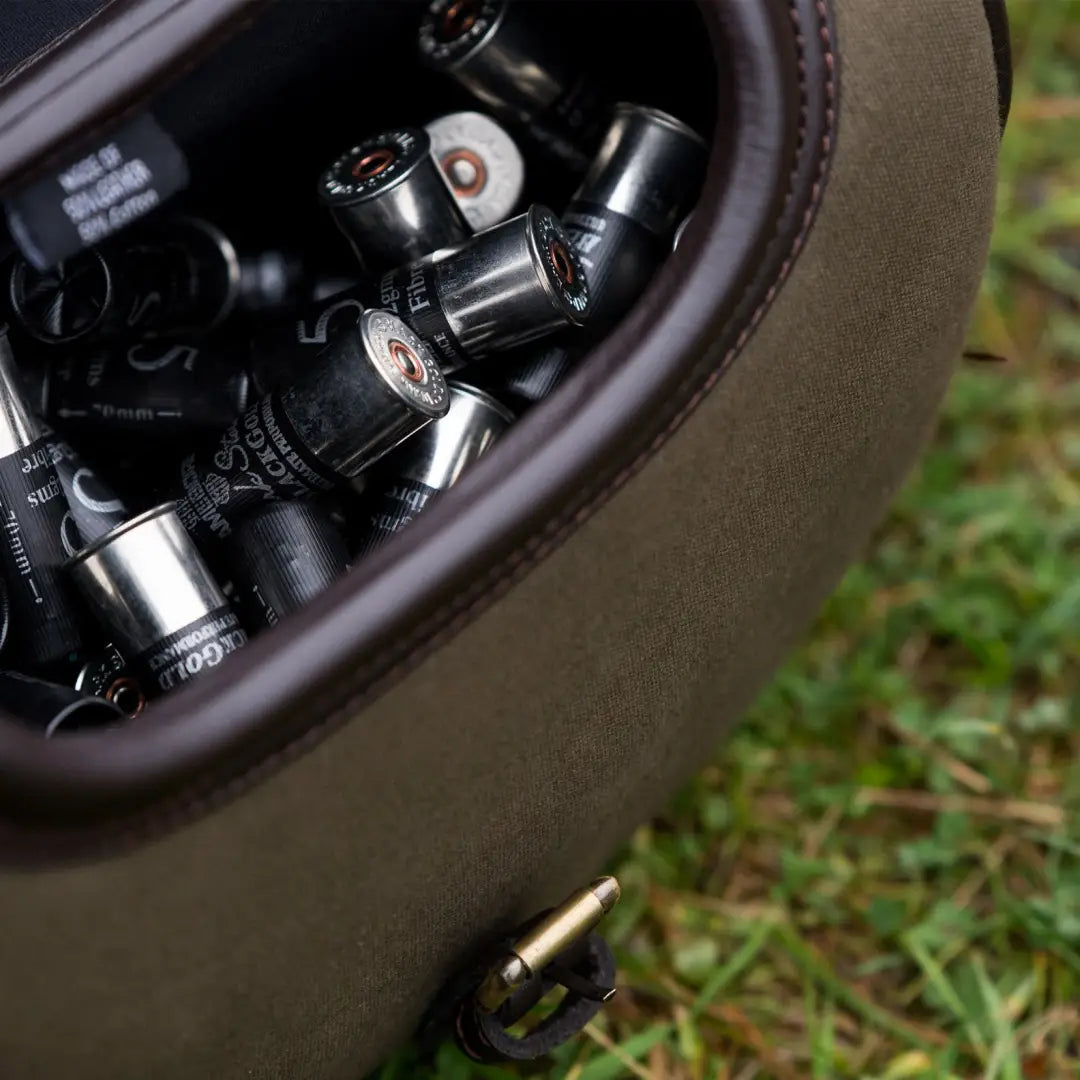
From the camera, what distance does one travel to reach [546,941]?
71 cm

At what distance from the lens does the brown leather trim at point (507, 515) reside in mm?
540

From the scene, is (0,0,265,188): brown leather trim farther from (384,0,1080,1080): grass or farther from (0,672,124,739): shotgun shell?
(384,0,1080,1080): grass

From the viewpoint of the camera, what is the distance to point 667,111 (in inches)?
36.6

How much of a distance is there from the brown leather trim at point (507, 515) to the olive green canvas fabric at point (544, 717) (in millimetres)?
13

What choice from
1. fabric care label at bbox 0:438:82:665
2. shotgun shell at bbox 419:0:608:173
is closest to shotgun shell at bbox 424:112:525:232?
shotgun shell at bbox 419:0:608:173

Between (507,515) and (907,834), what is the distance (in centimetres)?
61

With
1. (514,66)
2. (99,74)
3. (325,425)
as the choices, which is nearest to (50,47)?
(99,74)

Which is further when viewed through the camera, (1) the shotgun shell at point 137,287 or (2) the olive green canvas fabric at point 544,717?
(1) the shotgun shell at point 137,287

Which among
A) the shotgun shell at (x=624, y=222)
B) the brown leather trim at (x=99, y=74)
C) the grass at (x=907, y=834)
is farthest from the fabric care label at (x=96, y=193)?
the grass at (x=907, y=834)

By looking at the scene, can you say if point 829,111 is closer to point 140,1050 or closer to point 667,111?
point 667,111

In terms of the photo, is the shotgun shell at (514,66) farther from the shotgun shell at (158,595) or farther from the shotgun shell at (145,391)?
the shotgun shell at (158,595)

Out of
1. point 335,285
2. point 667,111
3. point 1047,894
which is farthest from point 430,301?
point 1047,894

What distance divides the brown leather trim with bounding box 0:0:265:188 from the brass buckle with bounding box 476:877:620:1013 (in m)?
0.47

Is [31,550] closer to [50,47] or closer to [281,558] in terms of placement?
[281,558]
